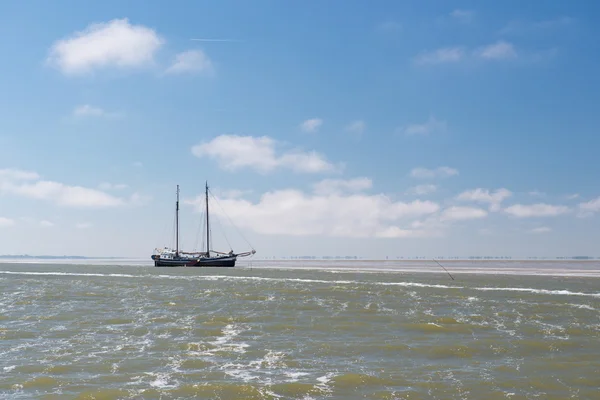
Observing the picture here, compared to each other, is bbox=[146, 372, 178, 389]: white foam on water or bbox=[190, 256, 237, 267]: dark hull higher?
bbox=[146, 372, 178, 389]: white foam on water

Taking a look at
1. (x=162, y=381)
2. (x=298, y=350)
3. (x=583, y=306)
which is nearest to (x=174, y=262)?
(x=583, y=306)

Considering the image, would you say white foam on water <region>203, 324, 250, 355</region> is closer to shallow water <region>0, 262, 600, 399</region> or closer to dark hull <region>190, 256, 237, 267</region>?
shallow water <region>0, 262, 600, 399</region>

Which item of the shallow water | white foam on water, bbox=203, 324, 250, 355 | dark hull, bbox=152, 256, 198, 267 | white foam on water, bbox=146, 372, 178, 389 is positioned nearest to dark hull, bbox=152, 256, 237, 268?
dark hull, bbox=152, 256, 198, 267

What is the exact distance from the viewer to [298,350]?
21.1 m

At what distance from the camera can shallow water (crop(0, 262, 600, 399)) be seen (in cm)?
1570

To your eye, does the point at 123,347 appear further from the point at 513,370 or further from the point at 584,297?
the point at 584,297

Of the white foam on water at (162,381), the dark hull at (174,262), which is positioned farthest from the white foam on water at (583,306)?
the dark hull at (174,262)

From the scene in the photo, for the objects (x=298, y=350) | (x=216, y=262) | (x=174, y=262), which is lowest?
(x=216, y=262)

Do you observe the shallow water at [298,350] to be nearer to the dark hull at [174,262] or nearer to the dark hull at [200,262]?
the dark hull at [200,262]

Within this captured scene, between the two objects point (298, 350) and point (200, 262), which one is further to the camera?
point (200, 262)

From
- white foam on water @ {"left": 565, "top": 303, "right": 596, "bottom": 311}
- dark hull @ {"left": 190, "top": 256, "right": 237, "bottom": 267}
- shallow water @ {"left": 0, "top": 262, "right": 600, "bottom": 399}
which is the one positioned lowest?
dark hull @ {"left": 190, "top": 256, "right": 237, "bottom": 267}

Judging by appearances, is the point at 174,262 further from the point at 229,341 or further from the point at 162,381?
the point at 162,381

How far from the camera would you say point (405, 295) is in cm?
4456

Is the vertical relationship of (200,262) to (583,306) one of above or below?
below
